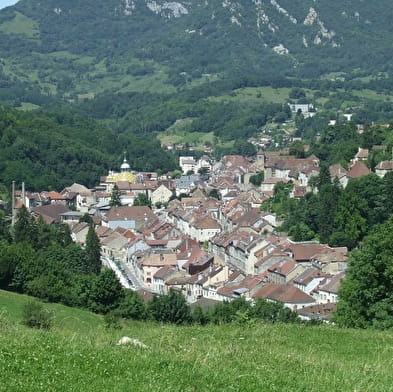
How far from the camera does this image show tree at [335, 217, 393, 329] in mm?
20094

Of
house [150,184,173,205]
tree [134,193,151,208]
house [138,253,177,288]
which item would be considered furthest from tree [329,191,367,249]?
house [150,184,173,205]


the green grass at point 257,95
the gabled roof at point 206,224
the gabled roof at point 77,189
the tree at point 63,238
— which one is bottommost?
the gabled roof at point 77,189

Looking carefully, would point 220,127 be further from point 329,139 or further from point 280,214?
point 280,214

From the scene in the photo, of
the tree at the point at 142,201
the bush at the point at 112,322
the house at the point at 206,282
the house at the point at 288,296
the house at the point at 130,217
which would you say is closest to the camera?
the bush at the point at 112,322

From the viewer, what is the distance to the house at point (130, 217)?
8238 centimetres

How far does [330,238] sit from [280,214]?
12.9 m

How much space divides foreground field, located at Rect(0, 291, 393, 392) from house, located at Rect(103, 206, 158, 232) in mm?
68553

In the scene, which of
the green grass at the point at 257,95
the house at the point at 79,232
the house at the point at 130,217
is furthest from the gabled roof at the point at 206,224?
the green grass at the point at 257,95

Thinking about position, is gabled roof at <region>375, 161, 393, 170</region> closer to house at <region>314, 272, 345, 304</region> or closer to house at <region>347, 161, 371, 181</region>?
house at <region>347, 161, 371, 181</region>

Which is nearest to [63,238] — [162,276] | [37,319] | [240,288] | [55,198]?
[162,276]

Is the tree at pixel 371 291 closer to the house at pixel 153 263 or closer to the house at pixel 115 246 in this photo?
the house at pixel 153 263

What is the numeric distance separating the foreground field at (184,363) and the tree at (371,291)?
6.88 m

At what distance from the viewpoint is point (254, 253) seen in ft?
197

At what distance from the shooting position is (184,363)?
948cm
